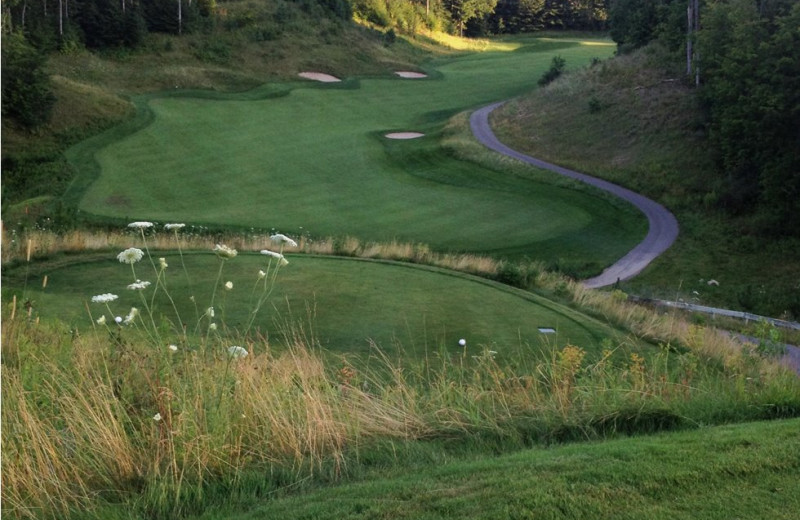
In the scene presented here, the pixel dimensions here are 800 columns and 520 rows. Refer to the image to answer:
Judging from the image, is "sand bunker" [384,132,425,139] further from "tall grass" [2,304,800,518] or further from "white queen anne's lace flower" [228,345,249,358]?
"white queen anne's lace flower" [228,345,249,358]

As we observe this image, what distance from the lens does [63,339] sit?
6426 millimetres

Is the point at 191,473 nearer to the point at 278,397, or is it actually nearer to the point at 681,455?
the point at 278,397

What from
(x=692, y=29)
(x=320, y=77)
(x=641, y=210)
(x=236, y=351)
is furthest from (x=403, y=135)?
(x=236, y=351)

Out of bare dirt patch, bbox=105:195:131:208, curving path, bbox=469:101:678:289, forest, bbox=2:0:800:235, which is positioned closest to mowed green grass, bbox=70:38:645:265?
bare dirt patch, bbox=105:195:131:208

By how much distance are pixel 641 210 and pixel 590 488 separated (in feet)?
93.0

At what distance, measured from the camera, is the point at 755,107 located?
2886cm

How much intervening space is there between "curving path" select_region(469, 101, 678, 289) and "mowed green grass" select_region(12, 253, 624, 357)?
11794mm

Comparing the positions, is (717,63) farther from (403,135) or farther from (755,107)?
(403,135)

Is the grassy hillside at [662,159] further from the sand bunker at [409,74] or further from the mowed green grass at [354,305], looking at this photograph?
the mowed green grass at [354,305]

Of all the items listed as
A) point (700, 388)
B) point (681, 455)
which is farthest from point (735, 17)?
point (681, 455)

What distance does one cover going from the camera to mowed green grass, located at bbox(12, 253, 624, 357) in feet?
28.2

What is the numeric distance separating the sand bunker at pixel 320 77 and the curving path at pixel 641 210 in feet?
41.3

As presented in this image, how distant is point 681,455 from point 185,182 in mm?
26289

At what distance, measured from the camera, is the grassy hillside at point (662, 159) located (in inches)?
952
